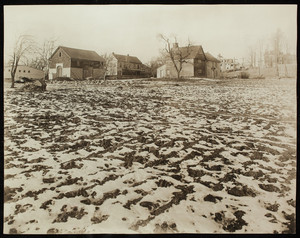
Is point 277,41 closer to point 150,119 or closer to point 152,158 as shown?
point 150,119

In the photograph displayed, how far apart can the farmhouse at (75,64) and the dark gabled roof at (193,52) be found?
1.08 metres

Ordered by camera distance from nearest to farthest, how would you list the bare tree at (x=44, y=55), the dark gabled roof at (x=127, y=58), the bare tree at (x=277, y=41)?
the bare tree at (x=277, y=41), the bare tree at (x=44, y=55), the dark gabled roof at (x=127, y=58)

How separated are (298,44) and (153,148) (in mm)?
2189

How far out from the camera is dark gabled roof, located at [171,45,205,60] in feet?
9.63

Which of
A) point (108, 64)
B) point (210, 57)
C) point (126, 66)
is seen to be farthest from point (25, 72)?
point (210, 57)

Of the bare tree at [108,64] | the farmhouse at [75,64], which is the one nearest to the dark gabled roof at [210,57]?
the bare tree at [108,64]

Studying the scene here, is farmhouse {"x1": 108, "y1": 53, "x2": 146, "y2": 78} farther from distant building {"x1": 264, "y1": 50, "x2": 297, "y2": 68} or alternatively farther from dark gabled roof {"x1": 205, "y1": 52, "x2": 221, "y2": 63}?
distant building {"x1": 264, "y1": 50, "x2": 297, "y2": 68}

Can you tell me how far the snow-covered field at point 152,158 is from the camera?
2.38m

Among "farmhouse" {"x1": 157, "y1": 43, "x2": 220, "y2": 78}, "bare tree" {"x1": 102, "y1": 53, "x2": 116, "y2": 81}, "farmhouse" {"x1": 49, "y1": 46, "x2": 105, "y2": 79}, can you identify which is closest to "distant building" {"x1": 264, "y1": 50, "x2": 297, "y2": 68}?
"farmhouse" {"x1": 157, "y1": 43, "x2": 220, "y2": 78}

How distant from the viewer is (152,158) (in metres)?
2.80

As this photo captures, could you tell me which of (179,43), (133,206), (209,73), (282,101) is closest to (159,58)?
(179,43)

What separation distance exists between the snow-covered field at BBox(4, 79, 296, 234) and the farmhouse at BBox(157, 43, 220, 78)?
138mm

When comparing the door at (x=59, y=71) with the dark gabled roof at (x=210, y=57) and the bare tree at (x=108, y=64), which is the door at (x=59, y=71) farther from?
the dark gabled roof at (x=210, y=57)

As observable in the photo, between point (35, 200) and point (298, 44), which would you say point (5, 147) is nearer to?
point (35, 200)
